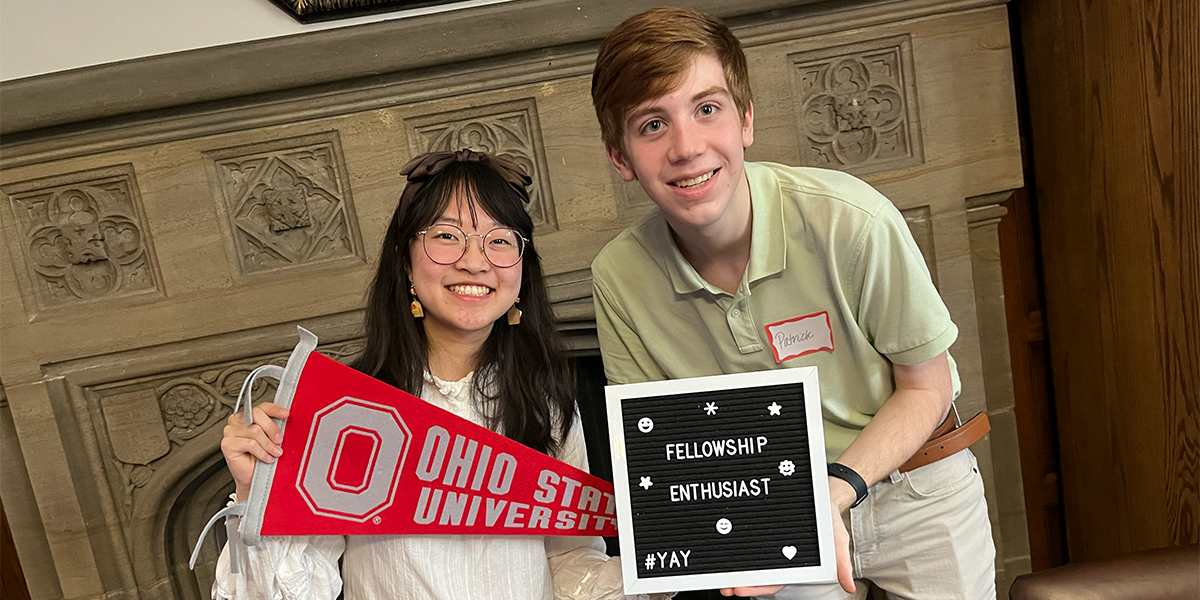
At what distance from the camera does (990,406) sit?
2527 millimetres

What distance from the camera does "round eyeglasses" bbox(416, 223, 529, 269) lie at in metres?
1.38

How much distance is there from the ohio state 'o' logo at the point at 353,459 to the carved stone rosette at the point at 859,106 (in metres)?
1.47

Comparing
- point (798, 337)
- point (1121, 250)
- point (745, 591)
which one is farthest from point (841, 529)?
point (1121, 250)

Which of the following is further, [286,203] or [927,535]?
[286,203]

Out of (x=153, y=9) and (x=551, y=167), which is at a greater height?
(x=153, y=9)

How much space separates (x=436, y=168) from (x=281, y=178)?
3.25 ft

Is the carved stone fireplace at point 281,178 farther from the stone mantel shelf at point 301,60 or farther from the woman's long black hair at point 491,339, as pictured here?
the woman's long black hair at point 491,339

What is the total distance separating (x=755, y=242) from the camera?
1.44 m

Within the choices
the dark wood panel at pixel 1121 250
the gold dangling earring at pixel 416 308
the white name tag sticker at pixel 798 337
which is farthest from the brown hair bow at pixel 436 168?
the dark wood panel at pixel 1121 250

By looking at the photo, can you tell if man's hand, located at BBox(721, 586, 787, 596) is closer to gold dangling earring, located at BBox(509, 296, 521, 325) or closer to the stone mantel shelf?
gold dangling earring, located at BBox(509, 296, 521, 325)

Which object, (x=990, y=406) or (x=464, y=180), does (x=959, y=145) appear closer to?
(x=990, y=406)

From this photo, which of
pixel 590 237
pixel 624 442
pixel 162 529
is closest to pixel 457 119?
pixel 590 237

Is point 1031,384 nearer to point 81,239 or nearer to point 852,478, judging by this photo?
point 852,478

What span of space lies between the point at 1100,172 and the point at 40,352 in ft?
9.57
